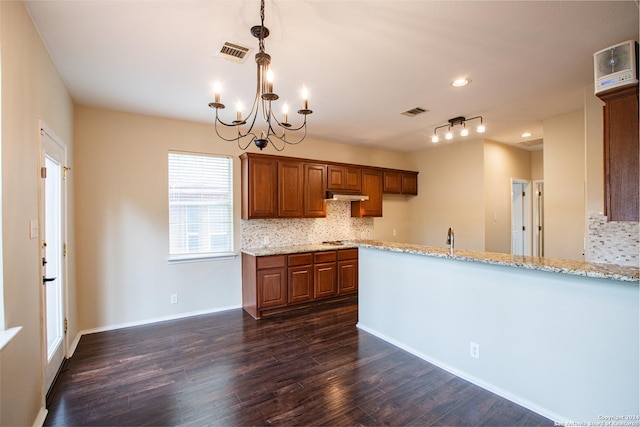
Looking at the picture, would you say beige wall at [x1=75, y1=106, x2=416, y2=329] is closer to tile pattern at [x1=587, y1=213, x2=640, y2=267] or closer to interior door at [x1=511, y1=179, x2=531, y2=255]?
tile pattern at [x1=587, y1=213, x2=640, y2=267]

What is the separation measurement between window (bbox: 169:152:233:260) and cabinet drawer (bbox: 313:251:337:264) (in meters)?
1.31

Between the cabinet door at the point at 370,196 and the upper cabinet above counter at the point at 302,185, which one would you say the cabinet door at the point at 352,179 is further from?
the cabinet door at the point at 370,196

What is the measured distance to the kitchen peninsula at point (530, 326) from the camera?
1.81m

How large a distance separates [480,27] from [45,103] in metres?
3.37

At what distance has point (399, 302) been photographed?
3.18 metres

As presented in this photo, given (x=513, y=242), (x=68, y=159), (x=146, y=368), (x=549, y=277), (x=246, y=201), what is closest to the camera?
(x=549, y=277)

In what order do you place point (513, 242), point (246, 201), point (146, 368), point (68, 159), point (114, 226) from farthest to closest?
point (513, 242) < point (246, 201) < point (114, 226) < point (68, 159) < point (146, 368)

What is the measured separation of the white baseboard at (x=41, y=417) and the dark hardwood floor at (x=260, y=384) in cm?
5

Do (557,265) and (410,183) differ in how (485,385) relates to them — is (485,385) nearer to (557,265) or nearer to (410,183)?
(557,265)

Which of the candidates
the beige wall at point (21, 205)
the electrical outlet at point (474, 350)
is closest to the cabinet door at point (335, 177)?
the electrical outlet at point (474, 350)

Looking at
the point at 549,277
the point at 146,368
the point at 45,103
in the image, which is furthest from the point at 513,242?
the point at 45,103

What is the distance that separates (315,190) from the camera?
16.4 ft

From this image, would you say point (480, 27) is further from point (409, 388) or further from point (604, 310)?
point (409, 388)

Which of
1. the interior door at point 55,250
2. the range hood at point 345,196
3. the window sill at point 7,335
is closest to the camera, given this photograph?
the window sill at point 7,335
